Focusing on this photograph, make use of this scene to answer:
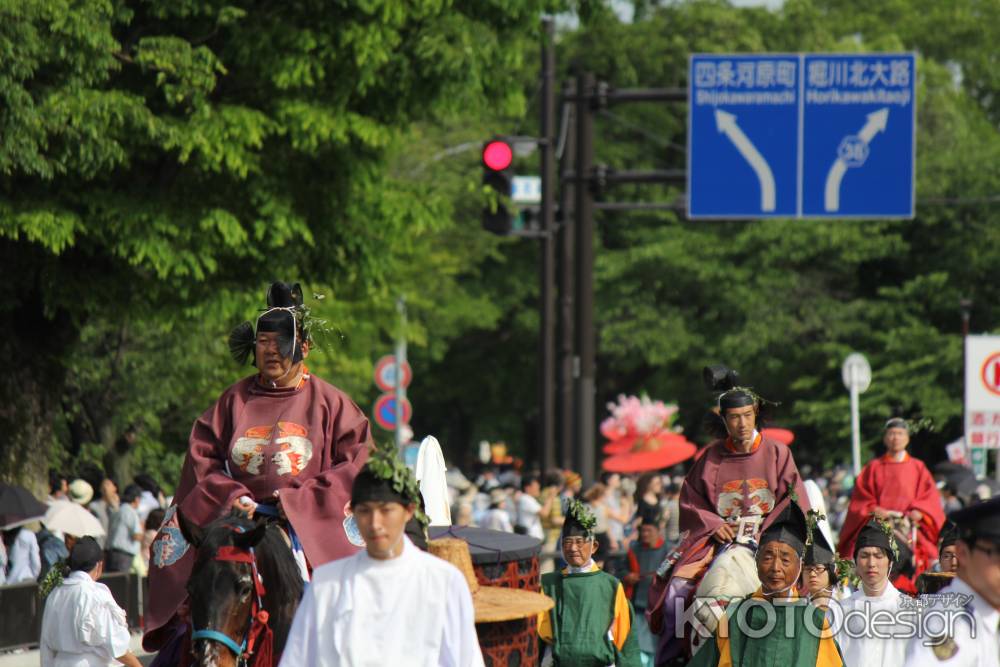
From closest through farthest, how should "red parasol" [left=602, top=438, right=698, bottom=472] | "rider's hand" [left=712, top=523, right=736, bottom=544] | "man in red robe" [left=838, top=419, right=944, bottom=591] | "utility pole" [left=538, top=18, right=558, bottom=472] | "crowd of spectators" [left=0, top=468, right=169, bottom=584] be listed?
"rider's hand" [left=712, top=523, right=736, bottom=544] → "man in red robe" [left=838, top=419, right=944, bottom=591] → "crowd of spectators" [left=0, top=468, right=169, bottom=584] → "utility pole" [left=538, top=18, right=558, bottom=472] → "red parasol" [left=602, top=438, right=698, bottom=472]

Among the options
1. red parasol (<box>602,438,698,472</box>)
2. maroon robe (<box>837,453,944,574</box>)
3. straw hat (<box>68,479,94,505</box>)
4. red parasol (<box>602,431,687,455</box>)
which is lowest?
red parasol (<box>602,438,698,472</box>)

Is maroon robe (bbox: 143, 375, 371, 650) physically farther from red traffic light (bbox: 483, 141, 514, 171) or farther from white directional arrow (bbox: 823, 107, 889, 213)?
white directional arrow (bbox: 823, 107, 889, 213)

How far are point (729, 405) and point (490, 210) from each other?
9.42m

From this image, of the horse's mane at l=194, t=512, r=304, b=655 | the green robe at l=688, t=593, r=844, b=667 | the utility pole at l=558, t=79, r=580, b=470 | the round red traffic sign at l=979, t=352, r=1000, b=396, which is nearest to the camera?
the horse's mane at l=194, t=512, r=304, b=655

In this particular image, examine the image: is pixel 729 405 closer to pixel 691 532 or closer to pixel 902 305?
pixel 691 532

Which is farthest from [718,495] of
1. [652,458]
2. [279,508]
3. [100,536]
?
[652,458]

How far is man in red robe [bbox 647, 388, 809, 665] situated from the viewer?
981 cm

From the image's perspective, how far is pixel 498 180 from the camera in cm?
1859

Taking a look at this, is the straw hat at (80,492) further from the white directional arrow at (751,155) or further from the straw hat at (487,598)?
the straw hat at (487,598)

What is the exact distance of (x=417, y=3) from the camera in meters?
16.9

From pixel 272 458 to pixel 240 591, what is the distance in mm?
1701

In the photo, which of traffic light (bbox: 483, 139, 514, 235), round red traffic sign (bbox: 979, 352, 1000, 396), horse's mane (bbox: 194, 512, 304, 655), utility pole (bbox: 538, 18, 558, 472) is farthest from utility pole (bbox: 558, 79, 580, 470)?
horse's mane (bbox: 194, 512, 304, 655)

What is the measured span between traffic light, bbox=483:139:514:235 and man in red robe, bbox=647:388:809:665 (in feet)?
27.8

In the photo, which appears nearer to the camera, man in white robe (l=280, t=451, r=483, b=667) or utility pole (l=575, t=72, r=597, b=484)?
man in white robe (l=280, t=451, r=483, b=667)
